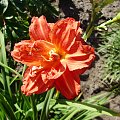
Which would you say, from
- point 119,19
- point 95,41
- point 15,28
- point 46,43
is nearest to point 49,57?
point 46,43

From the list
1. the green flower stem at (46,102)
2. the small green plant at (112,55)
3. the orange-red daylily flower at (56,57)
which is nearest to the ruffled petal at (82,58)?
the orange-red daylily flower at (56,57)

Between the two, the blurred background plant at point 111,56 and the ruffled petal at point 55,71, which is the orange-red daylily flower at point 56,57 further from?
the blurred background plant at point 111,56

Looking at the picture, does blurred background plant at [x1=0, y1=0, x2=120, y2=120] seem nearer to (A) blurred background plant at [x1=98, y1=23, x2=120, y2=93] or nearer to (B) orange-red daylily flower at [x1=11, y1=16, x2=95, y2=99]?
(A) blurred background plant at [x1=98, y1=23, x2=120, y2=93]

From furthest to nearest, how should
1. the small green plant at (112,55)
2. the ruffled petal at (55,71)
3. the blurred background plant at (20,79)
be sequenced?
the small green plant at (112,55) < the blurred background plant at (20,79) < the ruffled petal at (55,71)

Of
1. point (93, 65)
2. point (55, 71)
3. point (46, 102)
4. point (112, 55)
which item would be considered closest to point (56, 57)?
point (55, 71)

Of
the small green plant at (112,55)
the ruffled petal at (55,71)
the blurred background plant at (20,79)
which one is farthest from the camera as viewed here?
the small green plant at (112,55)

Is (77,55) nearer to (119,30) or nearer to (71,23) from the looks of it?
(71,23)
